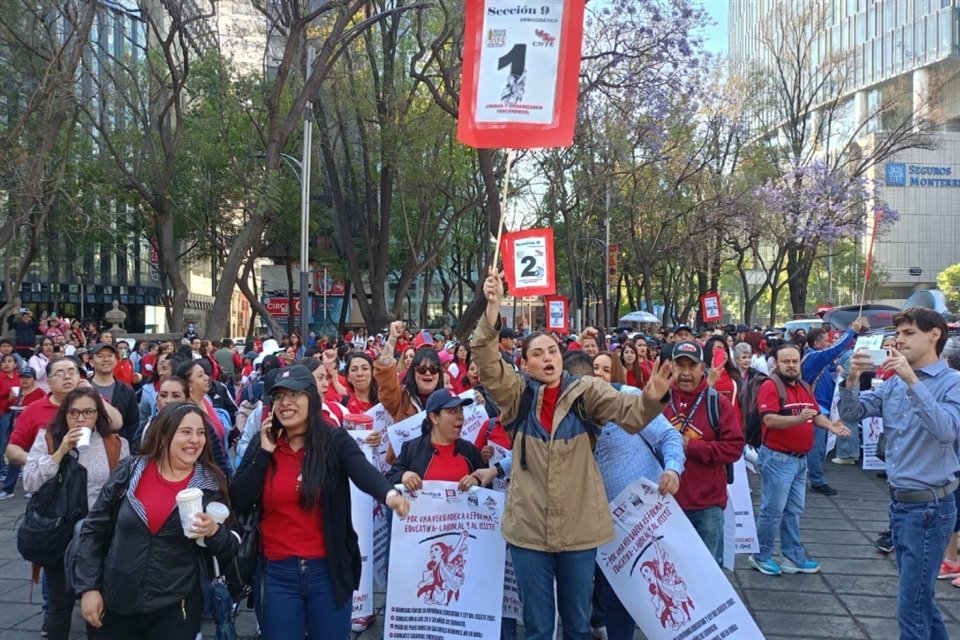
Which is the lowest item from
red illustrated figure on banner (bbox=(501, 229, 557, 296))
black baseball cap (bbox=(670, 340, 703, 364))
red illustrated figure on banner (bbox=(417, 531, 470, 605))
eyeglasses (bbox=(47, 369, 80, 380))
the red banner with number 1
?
red illustrated figure on banner (bbox=(417, 531, 470, 605))

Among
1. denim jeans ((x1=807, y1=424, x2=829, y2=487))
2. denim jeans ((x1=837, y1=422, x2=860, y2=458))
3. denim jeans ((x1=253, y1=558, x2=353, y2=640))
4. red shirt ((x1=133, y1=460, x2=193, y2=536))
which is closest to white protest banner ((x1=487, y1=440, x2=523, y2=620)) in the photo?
denim jeans ((x1=253, y1=558, x2=353, y2=640))

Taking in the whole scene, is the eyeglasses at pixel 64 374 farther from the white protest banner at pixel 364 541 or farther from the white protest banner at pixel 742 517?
the white protest banner at pixel 742 517

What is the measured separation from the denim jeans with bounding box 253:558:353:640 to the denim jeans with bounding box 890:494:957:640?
2.79 meters

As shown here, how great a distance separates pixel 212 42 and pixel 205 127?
19.0 ft

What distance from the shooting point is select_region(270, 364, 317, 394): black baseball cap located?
3.68m

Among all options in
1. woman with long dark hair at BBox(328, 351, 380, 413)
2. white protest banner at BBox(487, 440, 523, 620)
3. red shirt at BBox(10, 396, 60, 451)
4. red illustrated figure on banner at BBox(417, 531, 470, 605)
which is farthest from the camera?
woman with long dark hair at BBox(328, 351, 380, 413)

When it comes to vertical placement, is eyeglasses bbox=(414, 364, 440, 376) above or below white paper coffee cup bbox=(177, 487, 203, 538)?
above

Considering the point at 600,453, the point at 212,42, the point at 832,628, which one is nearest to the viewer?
the point at 600,453

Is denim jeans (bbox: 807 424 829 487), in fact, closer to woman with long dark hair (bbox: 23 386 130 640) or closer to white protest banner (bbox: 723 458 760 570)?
white protest banner (bbox: 723 458 760 570)

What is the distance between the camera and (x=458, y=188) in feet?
105

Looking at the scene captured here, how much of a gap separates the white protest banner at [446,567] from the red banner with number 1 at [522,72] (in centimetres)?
201

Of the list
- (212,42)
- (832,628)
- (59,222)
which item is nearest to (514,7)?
(832,628)

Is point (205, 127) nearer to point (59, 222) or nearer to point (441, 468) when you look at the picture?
point (59, 222)

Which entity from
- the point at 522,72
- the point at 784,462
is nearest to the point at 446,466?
the point at 522,72
